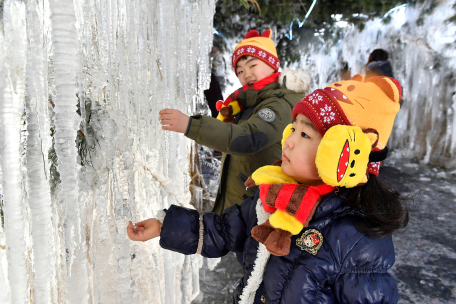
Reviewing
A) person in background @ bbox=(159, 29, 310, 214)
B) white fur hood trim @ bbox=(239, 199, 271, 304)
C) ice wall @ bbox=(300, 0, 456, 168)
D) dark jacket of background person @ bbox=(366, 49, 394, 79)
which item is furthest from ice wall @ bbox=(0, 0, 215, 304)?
ice wall @ bbox=(300, 0, 456, 168)

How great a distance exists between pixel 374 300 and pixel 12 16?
3.64 ft

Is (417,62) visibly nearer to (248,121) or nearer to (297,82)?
(297,82)

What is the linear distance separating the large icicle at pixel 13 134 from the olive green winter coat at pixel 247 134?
1.95 ft

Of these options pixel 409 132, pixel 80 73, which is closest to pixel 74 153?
pixel 80 73

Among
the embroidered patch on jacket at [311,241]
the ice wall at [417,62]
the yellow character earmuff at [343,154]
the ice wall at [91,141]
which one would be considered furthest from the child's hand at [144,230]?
the ice wall at [417,62]

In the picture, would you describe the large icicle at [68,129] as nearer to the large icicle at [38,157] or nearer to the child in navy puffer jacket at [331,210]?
the large icicle at [38,157]

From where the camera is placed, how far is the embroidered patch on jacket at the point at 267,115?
135cm

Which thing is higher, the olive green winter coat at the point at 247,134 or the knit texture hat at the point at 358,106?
the knit texture hat at the point at 358,106

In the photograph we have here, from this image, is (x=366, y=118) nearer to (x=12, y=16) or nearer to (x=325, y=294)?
(x=325, y=294)

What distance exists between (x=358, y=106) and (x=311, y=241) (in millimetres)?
416

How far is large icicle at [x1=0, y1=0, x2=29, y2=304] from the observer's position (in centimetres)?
63

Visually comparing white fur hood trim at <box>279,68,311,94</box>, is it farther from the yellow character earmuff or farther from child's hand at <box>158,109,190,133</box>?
the yellow character earmuff

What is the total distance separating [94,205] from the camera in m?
0.96

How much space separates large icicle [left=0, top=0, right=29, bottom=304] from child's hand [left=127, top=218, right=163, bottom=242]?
0.33 meters
